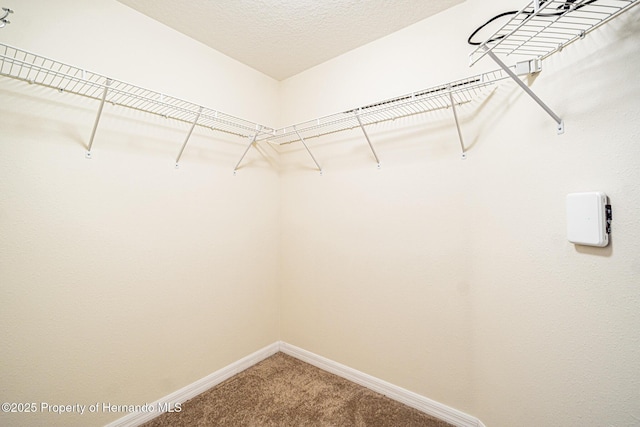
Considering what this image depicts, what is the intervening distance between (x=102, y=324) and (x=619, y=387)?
2.23 meters

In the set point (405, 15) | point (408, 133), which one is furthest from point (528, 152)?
point (405, 15)

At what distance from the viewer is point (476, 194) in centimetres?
144

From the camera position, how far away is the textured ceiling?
1.52 m

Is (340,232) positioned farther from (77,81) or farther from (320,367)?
(77,81)

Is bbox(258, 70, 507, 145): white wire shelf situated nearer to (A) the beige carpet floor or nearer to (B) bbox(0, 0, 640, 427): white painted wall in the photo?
(B) bbox(0, 0, 640, 427): white painted wall

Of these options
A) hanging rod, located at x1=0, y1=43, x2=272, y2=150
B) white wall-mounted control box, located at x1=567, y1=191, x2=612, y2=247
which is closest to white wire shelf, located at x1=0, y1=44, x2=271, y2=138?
hanging rod, located at x1=0, y1=43, x2=272, y2=150

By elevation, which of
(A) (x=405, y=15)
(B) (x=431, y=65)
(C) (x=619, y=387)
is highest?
(A) (x=405, y=15)

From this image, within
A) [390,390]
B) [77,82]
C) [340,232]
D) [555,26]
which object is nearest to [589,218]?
[555,26]

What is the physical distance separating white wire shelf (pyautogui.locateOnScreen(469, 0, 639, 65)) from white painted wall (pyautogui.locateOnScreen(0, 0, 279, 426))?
173cm

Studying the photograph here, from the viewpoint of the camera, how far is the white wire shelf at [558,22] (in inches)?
30.1

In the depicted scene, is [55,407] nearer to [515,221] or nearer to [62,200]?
[62,200]

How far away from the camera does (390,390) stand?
Result: 1752 millimetres

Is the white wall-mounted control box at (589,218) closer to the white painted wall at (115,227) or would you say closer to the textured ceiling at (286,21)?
the textured ceiling at (286,21)

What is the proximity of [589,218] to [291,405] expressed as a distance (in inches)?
72.7
